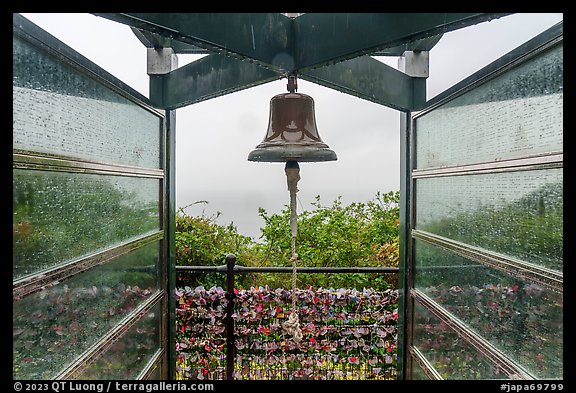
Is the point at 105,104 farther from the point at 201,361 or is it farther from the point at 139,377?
the point at 201,361

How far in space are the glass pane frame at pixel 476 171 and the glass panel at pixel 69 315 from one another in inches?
57.5

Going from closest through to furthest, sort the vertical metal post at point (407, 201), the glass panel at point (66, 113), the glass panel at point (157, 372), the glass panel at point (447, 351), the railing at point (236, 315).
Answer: the glass panel at point (66, 113) → the glass panel at point (447, 351) → the glass panel at point (157, 372) → the vertical metal post at point (407, 201) → the railing at point (236, 315)

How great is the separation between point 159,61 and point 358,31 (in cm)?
135

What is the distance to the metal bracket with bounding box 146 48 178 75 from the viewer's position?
8.21ft

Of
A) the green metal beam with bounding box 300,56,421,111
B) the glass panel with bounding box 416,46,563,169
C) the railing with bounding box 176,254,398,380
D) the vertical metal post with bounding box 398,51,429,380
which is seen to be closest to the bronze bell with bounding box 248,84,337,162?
the green metal beam with bounding box 300,56,421,111

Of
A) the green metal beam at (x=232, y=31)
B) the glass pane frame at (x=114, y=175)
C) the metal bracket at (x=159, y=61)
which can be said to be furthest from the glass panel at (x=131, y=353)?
the metal bracket at (x=159, y=61)

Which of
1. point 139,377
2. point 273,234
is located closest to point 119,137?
point 139,377

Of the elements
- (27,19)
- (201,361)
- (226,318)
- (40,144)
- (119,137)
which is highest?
(27,19)

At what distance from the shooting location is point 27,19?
1148 millimetres

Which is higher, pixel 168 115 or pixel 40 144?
pixel 168 115

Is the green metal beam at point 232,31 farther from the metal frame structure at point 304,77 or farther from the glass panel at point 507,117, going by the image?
the glass panel at point 507,117

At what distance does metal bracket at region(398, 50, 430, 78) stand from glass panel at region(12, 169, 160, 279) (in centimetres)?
171

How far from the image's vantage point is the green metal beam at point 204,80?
2318 millimetres

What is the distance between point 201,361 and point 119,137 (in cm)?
209
